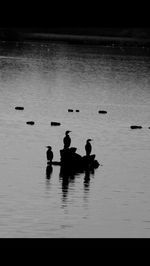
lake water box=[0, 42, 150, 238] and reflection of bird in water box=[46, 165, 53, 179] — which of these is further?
reflection of bird in water box=[46, 165, 53, 179]

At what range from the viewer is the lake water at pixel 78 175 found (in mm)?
21094

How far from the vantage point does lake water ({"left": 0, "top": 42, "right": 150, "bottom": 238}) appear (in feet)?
69.2

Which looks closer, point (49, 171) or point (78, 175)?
point (78, 175)

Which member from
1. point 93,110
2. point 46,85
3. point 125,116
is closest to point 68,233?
point 125,116

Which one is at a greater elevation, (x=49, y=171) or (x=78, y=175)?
(x=78, y=175)

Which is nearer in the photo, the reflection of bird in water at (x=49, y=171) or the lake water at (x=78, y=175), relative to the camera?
the lake water at (x=78, y=175)

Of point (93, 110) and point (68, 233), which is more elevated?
point (68, 233)

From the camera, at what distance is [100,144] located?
43.3 meters

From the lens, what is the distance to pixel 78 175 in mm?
29469
